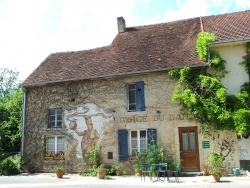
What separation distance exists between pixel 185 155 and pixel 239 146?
2459 mm

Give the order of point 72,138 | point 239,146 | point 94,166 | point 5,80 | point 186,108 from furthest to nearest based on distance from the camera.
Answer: point 5,80, point 72,138, point 94,166, point 186,108, point 239,146

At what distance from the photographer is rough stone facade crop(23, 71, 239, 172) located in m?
14.3

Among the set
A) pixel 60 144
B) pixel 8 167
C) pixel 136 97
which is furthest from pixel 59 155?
pixel 136 97

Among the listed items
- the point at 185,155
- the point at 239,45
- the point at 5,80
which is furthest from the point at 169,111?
the point at 5,80

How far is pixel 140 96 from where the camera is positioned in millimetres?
15320

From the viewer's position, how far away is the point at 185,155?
46.3ft

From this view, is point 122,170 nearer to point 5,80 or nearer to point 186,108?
point 186,108

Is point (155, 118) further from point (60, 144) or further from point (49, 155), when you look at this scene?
point (49, 155)

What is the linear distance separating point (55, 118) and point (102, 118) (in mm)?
2996

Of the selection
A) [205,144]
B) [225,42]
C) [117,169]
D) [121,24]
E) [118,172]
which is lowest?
[118,172]

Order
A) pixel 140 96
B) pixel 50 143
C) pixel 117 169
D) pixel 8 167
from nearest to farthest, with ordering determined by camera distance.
A: pixel 117 169 < pixel 140 96 < pixel 8 167 < pixel 50 143

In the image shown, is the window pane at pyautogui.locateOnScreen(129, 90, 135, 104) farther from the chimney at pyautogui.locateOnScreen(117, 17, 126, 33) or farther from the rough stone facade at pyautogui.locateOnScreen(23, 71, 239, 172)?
the chimney at pyautogui.locateOnScreen(117, 17, 126, 33)

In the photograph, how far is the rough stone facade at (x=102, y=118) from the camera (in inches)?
562

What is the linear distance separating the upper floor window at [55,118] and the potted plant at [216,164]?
8.35 metres
